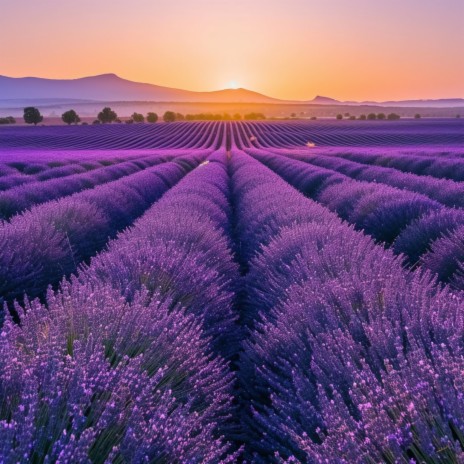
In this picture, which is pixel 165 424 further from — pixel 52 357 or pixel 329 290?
pixel 329 290

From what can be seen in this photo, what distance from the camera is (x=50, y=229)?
529 centimetres

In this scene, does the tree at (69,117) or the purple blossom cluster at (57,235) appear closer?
the purple blossom cluster at (57,235)

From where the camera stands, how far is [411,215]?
20.3 ft

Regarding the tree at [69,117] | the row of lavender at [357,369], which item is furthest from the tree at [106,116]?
the row of lavender at [357,369]

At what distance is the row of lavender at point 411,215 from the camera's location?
4.34 meters

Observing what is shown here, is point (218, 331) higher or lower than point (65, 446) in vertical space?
lower

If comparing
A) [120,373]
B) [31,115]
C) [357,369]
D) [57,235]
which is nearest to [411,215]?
[57,235]

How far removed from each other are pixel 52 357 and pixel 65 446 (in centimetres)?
48

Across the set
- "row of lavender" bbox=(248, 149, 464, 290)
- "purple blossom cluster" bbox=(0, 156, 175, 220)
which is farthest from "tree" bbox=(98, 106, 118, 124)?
"row of lavender" bbox=(248, 149, 464, 290)

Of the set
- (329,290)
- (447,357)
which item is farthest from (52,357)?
(329,290)

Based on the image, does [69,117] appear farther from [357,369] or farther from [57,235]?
[357,369]

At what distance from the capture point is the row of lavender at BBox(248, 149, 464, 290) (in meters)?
4.34

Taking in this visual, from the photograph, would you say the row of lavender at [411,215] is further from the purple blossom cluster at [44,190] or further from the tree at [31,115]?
the tree at [31,115]

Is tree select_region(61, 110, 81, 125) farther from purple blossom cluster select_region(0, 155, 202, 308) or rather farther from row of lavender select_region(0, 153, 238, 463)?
row of lavender select_region(0, 153, 238, 463)
